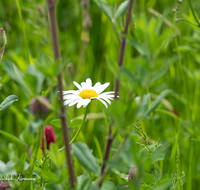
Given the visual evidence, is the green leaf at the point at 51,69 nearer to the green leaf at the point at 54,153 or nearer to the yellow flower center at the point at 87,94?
the green leaf at the point at 54,153

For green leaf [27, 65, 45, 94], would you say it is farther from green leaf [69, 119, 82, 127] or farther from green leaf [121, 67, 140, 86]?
green leaf [69, 119, 82, 127]

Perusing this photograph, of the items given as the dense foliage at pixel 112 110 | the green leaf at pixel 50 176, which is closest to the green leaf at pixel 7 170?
the dense foliage at pixel 112 110

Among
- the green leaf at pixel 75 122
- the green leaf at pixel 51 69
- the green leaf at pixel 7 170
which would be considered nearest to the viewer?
the green leaf at pixel 51 69

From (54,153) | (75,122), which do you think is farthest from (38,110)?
(75,122)

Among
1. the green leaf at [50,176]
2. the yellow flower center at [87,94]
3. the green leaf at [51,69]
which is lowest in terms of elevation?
the green leaf at [50,176]

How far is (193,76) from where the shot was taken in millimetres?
1265

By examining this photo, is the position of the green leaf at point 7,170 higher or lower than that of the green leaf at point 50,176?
lower

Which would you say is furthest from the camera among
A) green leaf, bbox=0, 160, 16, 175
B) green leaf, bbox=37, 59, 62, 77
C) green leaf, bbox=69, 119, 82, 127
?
green leaf, bbox=69, 119, 82, 127

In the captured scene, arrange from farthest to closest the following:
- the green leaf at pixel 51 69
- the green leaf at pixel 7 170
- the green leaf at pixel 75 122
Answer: the green leaf at pixel 75 122 < the green leaf at pixel 7 170 < the green leaf at pixel 51 69

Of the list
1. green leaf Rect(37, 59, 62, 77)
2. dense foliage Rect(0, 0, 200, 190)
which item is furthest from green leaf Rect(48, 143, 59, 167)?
green leaf Rect(37, 59, 62, 77)

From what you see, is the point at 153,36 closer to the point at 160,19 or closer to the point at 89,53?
the point at 160,19

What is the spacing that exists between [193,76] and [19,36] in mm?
1280

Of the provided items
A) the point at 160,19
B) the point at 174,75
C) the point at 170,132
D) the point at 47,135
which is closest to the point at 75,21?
the point at 174,75

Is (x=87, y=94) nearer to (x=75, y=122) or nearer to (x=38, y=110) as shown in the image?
(x=75, y=122)
